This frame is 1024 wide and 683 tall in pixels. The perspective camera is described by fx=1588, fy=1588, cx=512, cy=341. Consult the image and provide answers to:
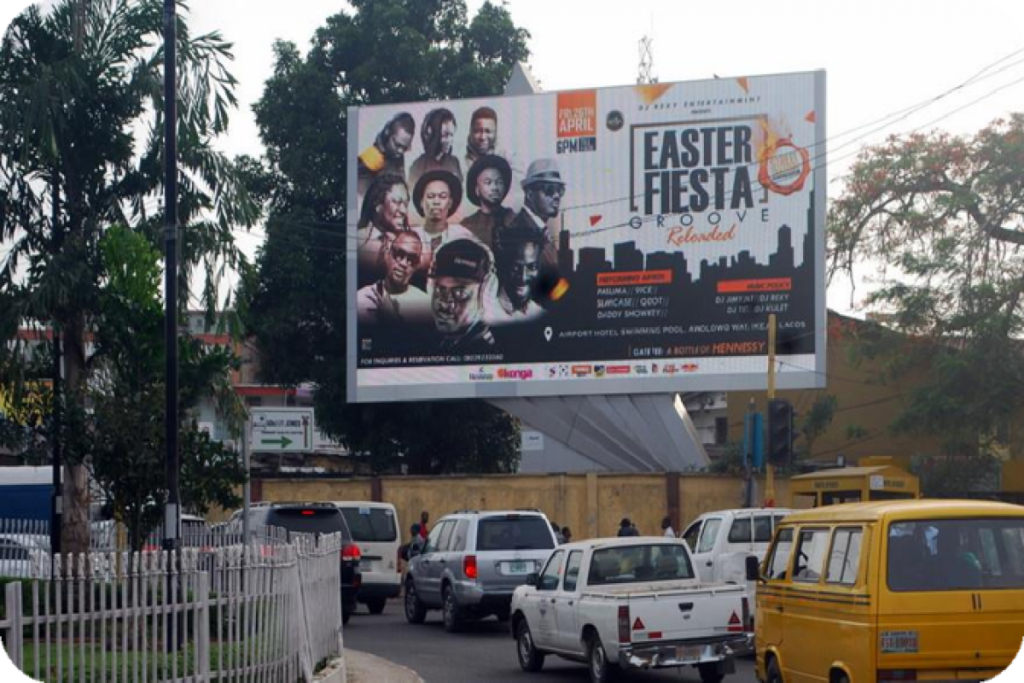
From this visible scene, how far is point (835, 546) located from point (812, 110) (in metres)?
24.5

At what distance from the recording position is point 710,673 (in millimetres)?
16766

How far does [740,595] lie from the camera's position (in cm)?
1661

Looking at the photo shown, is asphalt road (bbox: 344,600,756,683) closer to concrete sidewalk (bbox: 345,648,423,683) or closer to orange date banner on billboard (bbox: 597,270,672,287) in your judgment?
concrete sidewalk (bbox: 345,648,423,683)

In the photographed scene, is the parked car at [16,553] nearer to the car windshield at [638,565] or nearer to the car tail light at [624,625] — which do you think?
the car windshield at [638,565]

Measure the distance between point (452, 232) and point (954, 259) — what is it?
38.0 ft

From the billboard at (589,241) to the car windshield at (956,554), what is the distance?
23.3 meters

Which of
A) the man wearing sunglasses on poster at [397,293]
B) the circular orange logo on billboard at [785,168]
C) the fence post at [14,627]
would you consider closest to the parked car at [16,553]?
the fence post at [14,627]

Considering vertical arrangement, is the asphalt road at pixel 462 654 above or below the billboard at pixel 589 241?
below

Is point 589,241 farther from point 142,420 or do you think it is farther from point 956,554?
point 956,554

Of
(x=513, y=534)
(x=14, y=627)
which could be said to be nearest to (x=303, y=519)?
(x=513, y=534)

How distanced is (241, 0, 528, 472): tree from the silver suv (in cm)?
2027

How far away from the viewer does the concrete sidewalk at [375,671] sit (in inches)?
691

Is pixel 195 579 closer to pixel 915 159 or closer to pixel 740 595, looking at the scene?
pixel 740 595

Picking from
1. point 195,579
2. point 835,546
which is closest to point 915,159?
point 835,546
